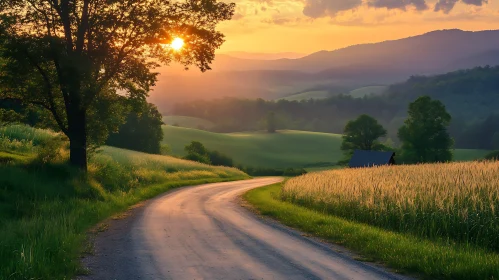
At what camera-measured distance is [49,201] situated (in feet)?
62.6

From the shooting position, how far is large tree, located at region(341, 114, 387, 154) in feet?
320

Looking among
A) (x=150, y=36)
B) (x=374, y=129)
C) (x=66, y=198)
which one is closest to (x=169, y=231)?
(x=66, y=198)

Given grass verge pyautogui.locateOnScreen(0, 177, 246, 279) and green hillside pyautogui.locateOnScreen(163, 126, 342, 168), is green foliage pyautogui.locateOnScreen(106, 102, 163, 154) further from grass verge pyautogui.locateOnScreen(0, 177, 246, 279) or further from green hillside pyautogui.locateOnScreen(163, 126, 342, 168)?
grass verge pyautogui.locateOnScreen(0, 177, 246, 279)

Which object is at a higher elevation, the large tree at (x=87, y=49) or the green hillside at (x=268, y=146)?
the large tree at (x=87, y=49)

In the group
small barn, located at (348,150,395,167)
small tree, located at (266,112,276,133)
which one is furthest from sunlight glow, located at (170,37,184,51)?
small tree, located at (266,112,276,133)

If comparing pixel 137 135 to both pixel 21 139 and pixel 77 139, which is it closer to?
pixel 21 139

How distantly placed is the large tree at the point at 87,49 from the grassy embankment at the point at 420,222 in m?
10.9

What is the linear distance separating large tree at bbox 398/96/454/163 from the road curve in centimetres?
6750

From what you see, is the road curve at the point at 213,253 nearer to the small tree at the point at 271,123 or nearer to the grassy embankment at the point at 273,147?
the grassy embankment at the point at 273,147

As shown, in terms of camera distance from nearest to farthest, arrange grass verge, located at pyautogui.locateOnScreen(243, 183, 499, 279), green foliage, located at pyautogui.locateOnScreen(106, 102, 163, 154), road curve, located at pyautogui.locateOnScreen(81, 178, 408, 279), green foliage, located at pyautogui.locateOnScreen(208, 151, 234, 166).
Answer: grass verge, located at pyautogui.locateOnScreen(243, 183, 499, 279), road curve, located at pyautogui.locateOnScreen(81, 178, 408, 279), green foliage, located at pyautogui.locateOnScreen(106, 102, 163, 154), green foliage, located at pyautogui.locateOnScreen(208, 151, 234, 166)

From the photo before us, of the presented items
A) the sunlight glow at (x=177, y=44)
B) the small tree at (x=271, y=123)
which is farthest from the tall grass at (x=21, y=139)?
the small tree at (x=271, y=123)

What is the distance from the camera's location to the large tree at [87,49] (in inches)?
933

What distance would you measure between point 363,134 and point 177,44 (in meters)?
75.5

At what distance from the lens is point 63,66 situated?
2392 centimetres
